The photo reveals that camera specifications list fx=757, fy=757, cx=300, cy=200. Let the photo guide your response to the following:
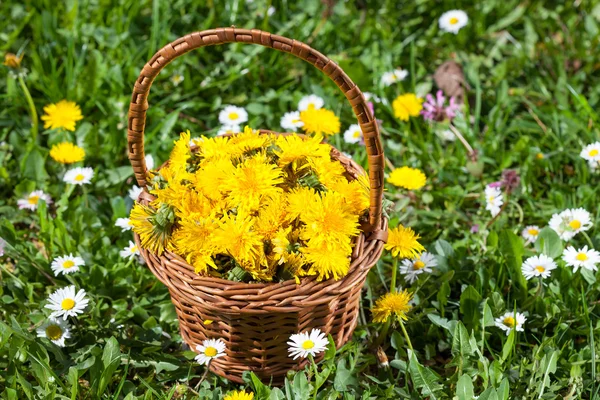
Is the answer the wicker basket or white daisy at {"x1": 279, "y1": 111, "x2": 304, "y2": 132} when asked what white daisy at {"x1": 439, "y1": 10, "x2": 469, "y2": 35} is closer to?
white daisy at {"x1": 279, "y1": 111, "x2": 304, "y2": 132}

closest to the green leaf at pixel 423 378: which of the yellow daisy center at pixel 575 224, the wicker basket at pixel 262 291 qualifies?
the wicker basket at pixel 262 291

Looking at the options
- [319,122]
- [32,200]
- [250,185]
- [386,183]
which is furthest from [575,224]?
[32,200]

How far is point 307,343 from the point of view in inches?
74.3

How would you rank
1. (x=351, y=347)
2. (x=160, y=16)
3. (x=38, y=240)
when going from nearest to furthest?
(x=351, y=347)
(x=38, y=240)
(x=160, y=16)

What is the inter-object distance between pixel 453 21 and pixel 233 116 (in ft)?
3.84

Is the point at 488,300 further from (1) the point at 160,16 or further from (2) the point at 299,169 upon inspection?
(1) the point at 160,16

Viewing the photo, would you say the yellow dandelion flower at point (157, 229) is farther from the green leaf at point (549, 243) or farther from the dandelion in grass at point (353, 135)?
the green leaf at point (549, 243)

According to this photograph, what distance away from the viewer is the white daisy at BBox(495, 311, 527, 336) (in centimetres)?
211

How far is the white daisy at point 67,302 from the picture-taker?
2.07 m

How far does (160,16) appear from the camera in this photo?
3.34m

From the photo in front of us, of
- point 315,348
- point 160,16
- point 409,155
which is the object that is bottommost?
point 315,348

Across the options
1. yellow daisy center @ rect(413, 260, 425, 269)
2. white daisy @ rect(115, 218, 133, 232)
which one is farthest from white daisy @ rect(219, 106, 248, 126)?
yellow daisy center @ rect(413, 260, 425, 269)

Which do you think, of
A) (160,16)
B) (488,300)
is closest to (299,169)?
(488,300)

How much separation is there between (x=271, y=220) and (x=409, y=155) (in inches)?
46.7
